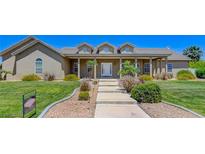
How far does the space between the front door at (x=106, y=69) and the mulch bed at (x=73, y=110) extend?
11786mm

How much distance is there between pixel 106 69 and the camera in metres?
22.2

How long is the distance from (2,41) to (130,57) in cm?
1333

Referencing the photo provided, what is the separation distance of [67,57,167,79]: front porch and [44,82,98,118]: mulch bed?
1029 cm

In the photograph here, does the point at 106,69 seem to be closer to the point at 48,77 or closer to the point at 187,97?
the point at 48,77

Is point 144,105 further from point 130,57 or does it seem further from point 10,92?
point 130,57

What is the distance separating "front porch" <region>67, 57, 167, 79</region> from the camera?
67.5 ft

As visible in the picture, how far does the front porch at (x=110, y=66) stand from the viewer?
67.5 ft

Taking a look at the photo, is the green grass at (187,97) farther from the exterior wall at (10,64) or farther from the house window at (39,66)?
the exterior wall at (10,64)

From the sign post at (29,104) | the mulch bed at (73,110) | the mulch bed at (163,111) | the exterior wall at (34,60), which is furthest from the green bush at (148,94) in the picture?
the exterior wall at (34,60)

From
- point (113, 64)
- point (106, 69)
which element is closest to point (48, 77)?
point (106, 69)

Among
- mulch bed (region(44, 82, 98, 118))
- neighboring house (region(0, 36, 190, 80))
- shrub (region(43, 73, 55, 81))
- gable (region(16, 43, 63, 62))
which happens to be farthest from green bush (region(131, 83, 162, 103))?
gable (region(16, 43, 63, 62))

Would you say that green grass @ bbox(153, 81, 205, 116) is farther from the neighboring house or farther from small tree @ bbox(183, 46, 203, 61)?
small tree @ bbox(183, 46, 203, 61)
